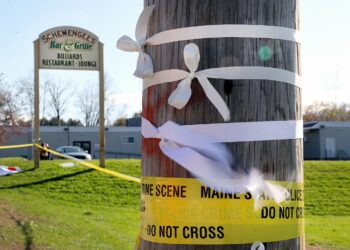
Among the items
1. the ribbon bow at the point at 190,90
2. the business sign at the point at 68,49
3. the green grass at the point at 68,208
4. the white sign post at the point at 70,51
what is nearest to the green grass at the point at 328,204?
the green grass at the point at 68,208

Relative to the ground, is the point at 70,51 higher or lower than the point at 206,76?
higher

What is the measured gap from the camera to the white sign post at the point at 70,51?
1591 centimetres

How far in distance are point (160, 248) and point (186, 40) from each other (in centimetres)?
76

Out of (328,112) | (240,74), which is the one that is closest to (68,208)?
(240,74)

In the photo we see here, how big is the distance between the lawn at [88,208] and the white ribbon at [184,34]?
254 inches

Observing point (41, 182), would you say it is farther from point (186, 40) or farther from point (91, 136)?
point (91, 136)

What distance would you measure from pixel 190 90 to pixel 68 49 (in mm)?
14642

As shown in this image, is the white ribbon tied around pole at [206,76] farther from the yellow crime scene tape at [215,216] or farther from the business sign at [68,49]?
the business sign at [68,49]

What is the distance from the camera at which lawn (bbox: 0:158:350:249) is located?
28.4ft

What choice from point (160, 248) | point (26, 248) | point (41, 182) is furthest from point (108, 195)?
point (160, 248)

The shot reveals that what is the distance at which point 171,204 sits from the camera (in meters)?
1.97

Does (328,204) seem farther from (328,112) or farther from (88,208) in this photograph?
(328,112)

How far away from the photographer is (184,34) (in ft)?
6.42

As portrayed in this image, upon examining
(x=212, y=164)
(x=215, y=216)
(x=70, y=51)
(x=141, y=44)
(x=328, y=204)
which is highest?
(x=70, y=51)
